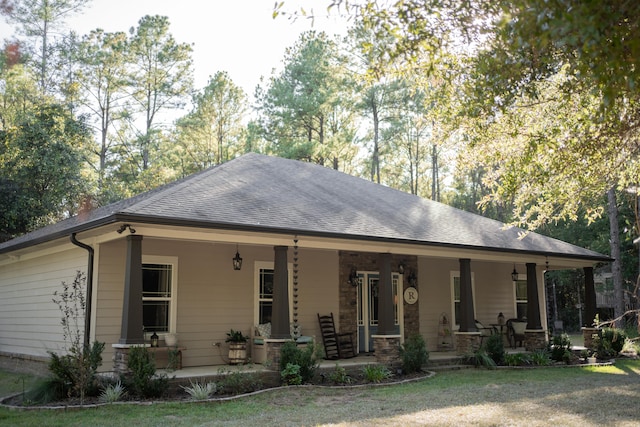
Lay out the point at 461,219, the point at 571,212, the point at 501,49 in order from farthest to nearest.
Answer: the point at 461,219
the point at 571,212
the point at 501,49

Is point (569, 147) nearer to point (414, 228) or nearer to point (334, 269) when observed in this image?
point (414, 228)

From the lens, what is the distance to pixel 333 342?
12836 mm

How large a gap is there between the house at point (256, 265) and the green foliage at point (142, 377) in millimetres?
468

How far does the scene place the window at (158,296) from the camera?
35.6 feet

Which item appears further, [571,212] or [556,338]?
[556,338]

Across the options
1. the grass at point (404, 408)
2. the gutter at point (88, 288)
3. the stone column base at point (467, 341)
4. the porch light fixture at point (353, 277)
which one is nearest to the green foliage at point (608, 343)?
the stone column base at point (467, 341)

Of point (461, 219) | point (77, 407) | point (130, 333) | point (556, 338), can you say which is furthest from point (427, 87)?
point (461, 219)

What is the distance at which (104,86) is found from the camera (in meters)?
29.1

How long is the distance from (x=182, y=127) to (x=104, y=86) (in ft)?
13.8

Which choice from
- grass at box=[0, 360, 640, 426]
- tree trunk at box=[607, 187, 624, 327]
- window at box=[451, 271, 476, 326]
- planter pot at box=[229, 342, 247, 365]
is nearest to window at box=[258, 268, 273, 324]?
planter pot at box=[229, 342, 247, 365]

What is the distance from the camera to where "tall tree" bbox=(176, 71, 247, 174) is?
28.9 meters

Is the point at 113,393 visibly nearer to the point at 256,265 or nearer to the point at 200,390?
Result: the point at 200,390

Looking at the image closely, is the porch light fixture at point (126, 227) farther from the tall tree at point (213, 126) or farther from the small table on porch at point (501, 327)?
the tall tree at point (213, 126)

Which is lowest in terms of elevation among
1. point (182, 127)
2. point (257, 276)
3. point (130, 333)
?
point (130, 333)
